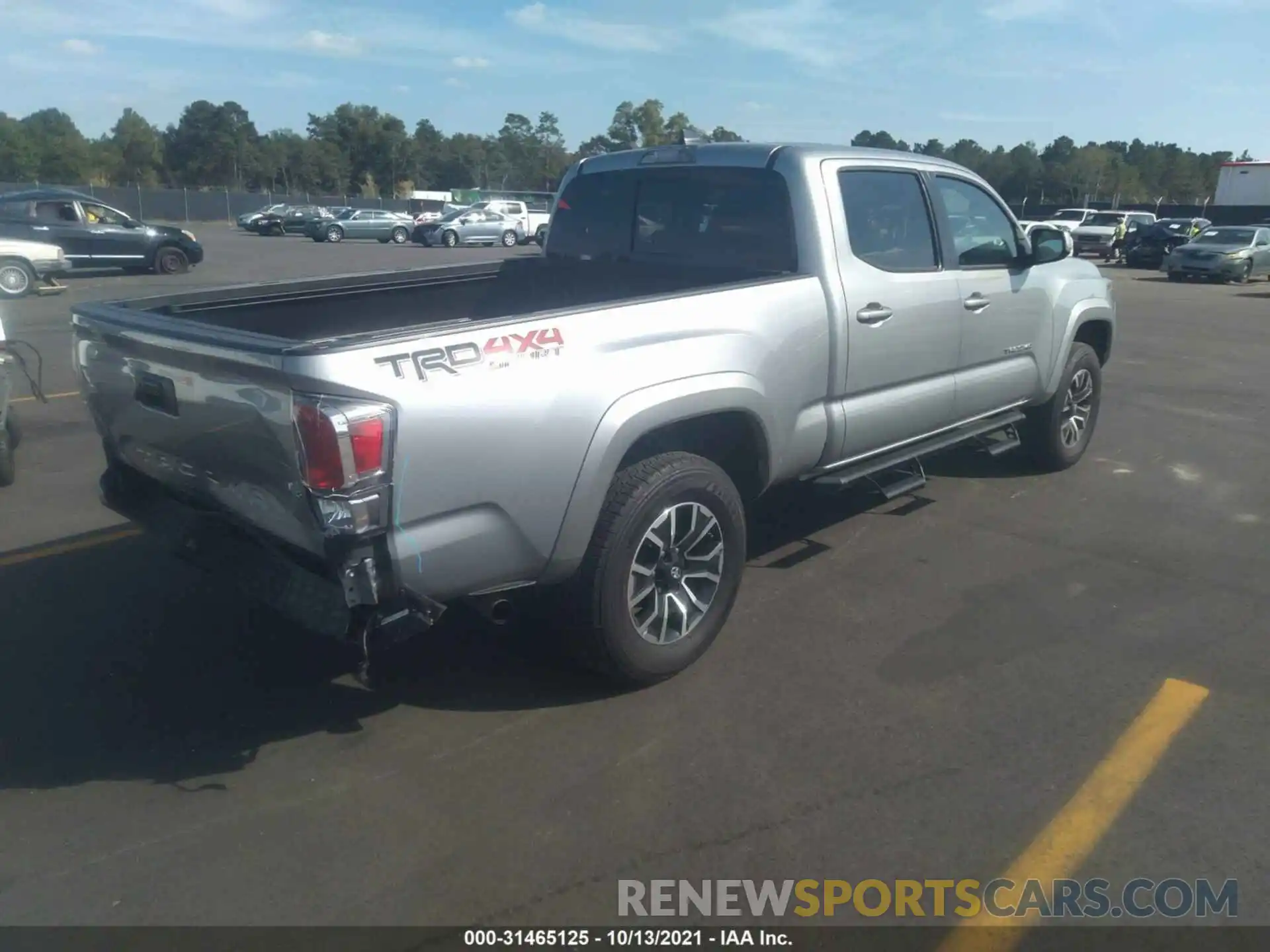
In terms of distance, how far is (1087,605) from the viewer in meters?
4.79

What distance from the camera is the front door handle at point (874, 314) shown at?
464cm

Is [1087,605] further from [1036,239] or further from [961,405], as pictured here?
[1036,239]

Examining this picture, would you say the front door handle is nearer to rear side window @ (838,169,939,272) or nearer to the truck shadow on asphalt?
rear side window @ (838,169,939,272)

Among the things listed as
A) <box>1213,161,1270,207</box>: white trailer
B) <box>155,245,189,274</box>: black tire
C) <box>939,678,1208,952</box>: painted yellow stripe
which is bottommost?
<box>939,678,1208,952</box>: painted yellow stripe

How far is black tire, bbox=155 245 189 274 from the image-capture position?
73.4 feet

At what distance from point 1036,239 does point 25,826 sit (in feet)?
18.5

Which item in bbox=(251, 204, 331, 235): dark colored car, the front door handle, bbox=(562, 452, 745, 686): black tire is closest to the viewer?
bbox=(562, 452, 745, 686): black tire

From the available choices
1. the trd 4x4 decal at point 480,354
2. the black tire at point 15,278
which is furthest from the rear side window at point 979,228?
the black tire at point 15,278

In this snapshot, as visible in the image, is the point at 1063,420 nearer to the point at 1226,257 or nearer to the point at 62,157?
the point at 1226,257

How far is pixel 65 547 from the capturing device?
214 inches

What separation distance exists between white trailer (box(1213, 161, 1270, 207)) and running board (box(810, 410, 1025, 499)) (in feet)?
158

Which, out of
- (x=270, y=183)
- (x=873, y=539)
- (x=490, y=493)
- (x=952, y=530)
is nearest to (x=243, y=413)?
(x=490, y=493)

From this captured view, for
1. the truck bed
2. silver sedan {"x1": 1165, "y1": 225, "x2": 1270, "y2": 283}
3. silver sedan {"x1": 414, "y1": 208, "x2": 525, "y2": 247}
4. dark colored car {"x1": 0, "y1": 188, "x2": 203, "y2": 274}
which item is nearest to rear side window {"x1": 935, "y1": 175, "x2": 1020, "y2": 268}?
the truck bed

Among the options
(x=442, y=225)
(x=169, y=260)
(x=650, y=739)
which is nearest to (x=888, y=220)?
(x=650, y=739)
